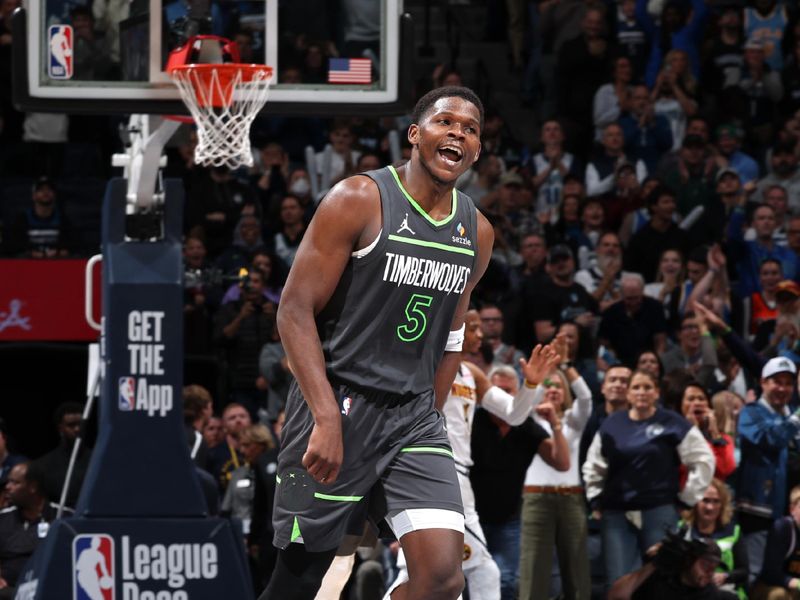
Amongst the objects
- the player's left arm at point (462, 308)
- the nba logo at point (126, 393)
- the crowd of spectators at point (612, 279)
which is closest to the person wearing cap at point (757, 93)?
the crowd of spectators at point (612, 279)

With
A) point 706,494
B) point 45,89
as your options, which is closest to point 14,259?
point 45,89


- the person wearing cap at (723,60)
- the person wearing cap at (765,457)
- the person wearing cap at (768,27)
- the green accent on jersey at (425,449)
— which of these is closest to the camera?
the green accent on jersey at (425,449)

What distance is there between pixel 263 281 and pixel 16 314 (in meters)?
2.02

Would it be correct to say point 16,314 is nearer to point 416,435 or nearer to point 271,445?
point 271,445

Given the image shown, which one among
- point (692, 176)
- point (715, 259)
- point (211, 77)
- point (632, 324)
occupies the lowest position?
point (632, 324)

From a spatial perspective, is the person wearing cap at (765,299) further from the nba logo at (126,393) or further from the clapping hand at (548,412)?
the nba logo at (126,393)

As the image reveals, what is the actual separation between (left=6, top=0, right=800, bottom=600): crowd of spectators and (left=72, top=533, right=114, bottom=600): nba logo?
1.95m

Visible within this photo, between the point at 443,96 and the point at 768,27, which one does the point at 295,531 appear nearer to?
the point at 443,96

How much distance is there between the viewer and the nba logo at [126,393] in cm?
858

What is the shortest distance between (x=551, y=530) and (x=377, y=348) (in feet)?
17.4

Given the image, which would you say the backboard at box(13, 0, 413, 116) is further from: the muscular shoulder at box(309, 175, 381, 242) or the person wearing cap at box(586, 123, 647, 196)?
the person wearing cap at box(586, 123, 647, 196)

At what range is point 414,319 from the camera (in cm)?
530

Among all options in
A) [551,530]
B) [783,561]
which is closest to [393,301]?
[551,530]

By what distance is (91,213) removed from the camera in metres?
14.4
